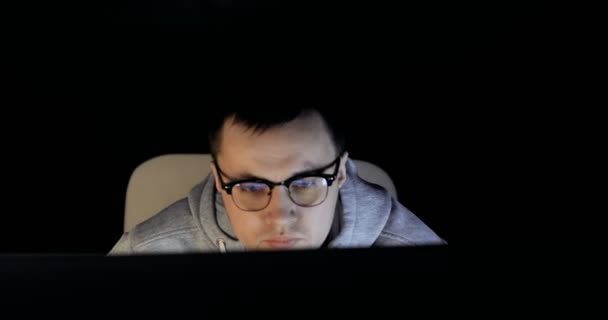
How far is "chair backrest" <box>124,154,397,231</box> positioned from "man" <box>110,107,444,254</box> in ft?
0.34

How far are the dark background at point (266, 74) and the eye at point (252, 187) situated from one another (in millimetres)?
465

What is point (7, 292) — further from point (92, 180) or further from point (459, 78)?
point (92, 180)

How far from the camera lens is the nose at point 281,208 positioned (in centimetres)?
88

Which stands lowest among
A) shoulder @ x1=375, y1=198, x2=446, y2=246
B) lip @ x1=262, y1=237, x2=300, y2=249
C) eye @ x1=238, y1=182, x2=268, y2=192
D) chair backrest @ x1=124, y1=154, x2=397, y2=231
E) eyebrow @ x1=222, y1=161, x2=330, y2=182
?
shoulder @ x1=375, y1=198, x2=446, y2=246

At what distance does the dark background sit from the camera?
1.37 m

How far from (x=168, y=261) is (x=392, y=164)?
126 cm

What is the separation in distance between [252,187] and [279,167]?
0.05 metres

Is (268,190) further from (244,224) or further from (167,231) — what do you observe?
(167,231)

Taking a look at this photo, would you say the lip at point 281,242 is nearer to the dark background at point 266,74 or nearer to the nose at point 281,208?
the nose at point 281,208

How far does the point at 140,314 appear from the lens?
10.0 inches

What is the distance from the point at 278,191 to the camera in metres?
0.88

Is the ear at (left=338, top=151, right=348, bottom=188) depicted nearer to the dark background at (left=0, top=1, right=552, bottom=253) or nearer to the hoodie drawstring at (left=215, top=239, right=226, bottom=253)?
the hoodie drawstring at (left=215, top=239, right=226, bottom=253)

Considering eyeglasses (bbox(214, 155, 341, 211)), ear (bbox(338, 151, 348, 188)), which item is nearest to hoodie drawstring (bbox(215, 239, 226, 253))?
eyeglasses (bbox(214, 155, 341, 211))

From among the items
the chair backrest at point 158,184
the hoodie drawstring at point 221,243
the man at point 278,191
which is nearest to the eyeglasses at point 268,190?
the man at point 278,191
